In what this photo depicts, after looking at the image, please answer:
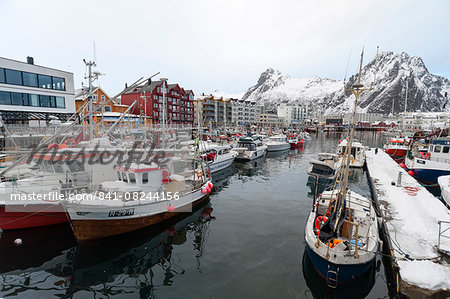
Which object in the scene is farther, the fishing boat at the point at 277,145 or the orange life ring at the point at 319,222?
the fishing boat at the point at 277,145

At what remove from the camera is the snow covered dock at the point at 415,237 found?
8039 mm

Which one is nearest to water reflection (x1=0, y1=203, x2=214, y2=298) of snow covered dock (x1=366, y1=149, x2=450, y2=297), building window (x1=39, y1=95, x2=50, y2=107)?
snow covered dock (x1=366, y1=149, x2=450, y2=297)

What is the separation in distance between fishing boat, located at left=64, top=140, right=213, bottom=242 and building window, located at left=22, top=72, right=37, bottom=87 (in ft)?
100

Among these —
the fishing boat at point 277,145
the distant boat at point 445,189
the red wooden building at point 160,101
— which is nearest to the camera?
the distant boat at point 445,189

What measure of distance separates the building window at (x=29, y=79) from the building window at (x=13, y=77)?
0.54 m

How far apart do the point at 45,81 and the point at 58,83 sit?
77.0 inches

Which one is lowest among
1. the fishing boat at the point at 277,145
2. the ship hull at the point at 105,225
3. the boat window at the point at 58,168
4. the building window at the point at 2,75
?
the ship hull at the point at 105,225

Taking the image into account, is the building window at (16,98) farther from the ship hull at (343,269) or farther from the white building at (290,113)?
the white building at (290,113)

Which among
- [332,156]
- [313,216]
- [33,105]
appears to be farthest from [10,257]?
[332,156]

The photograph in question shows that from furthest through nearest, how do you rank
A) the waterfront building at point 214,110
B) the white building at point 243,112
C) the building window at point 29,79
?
1. the white building at point 243,112
2. the waterfront building at point 214,110
3. the building window at point 29,79

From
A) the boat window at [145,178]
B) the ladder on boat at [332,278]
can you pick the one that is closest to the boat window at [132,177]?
the boat window at [145,178]

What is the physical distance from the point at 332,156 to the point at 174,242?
2883 cm

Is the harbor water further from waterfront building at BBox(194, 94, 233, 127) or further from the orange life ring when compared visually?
waterfront building at BBox(194, 94, 233, 127)

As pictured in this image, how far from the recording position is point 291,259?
11.8 meters
